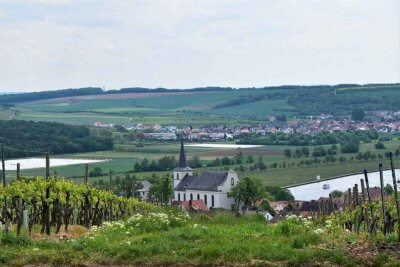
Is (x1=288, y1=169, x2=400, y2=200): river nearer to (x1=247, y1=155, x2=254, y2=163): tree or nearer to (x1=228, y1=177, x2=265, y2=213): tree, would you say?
(x1=228, y1=177, x2=265, y2=213): tree

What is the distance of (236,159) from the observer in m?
116

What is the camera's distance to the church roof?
3307 inches

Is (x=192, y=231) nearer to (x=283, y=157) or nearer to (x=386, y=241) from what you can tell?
(x=386, y=241)

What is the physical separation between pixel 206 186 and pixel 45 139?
2670 cm

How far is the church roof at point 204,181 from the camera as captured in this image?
3307 inches

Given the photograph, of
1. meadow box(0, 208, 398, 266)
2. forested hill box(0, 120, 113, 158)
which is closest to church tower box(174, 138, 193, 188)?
forested hill box(0, 120, 113, 158)

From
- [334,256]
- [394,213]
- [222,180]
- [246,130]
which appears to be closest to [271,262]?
[334,256]

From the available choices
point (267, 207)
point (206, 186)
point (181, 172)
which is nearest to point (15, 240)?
point (267, 207)

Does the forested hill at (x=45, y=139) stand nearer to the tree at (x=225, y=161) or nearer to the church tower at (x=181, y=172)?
the church tower at (x=181, y=172)

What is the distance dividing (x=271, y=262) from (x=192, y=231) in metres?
2.58

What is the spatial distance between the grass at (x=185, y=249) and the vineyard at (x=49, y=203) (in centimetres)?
401

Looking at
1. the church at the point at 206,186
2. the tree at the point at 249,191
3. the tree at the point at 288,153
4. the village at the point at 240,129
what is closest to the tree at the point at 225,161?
the tree at the point at 288,153

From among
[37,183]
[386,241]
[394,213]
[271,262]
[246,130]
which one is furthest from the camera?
[246,130]

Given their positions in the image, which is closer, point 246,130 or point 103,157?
point 103,157
